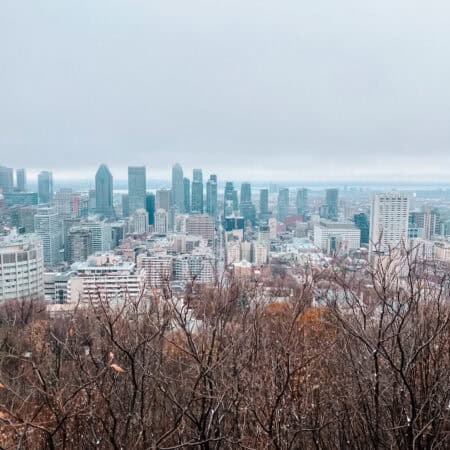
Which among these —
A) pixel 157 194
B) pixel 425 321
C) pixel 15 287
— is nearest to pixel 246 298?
pixel 425 321

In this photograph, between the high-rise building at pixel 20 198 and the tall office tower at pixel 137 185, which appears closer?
the high-rise building at pixel 20 198

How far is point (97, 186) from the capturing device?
30672 mm

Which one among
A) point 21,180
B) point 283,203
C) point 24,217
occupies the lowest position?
point 24,217

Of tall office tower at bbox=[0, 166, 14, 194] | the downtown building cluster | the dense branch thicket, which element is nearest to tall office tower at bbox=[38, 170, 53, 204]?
the downtown building cluster

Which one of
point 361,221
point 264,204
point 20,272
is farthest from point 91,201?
point 361,221

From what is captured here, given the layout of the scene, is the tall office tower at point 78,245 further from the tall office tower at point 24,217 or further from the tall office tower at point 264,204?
the tall office tower at point 264,204

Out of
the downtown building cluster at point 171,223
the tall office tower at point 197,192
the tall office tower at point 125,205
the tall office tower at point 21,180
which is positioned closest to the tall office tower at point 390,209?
the downtown building cluster at point 171,223

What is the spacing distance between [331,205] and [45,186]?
19516 mm

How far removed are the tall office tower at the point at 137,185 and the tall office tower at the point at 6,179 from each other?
779 centimetres

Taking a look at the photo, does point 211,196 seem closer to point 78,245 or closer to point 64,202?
point 64,202

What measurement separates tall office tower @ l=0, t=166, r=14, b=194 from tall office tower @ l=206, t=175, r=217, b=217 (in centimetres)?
1275

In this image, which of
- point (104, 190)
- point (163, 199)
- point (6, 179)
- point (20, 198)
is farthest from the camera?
point (104, 190)

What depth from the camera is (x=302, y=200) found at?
2639cm

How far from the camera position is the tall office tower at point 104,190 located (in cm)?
2983
